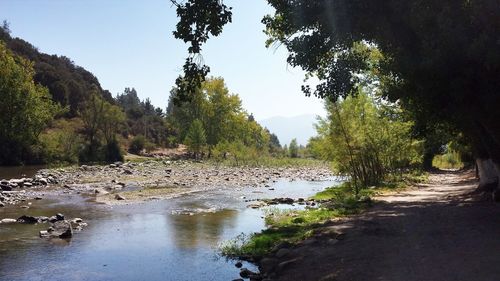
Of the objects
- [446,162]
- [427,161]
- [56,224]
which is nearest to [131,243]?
[56,224]

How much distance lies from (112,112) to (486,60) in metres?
70.3

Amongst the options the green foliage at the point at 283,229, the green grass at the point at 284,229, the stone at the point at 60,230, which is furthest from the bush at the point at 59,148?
the green foliage at the point at 283,229

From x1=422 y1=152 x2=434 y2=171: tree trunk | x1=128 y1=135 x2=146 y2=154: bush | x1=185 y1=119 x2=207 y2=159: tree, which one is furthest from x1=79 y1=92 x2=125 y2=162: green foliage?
x1=422 y1=152 x2=434 y2=171: tree trunk

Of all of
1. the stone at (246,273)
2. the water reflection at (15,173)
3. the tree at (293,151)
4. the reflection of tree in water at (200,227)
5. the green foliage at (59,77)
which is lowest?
the stone at (246,273)

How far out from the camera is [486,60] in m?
10.4

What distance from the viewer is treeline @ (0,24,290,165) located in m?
61.2

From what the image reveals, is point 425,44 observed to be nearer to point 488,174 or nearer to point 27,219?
point 488,174

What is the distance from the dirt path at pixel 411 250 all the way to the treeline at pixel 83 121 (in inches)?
1457

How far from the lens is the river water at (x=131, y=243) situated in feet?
42.2

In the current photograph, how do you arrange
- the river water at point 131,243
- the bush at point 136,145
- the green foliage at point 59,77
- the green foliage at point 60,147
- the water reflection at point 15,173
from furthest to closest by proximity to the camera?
the green foliage at point 59,77 < the bush at point 136,145 < the green foliage at point 60,147 < the water reflection at point 15,173 < the river water at point 131,243

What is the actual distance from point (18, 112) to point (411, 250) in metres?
61.0

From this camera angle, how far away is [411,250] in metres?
Answer: 11.7

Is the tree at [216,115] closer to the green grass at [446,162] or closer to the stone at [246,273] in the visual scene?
the green grass at [446,162]

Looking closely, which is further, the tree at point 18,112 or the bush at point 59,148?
the bush at point 59,148
